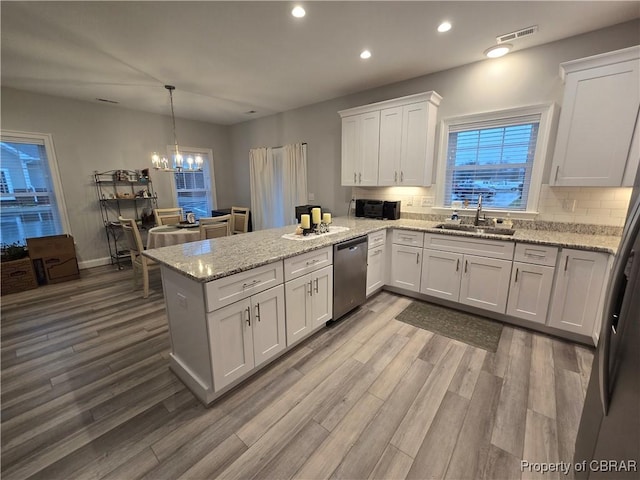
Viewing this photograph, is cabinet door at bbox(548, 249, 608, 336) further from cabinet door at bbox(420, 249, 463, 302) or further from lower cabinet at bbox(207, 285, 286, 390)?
lower cabinet at bbox(207, 285, 286, 390)

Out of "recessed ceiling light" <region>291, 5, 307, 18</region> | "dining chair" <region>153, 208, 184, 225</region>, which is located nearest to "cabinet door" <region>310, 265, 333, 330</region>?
"recessed ceiling light" <region>291, 5, 307, 18</region>

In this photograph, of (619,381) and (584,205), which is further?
(584,205)

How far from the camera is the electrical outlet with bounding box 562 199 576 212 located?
103 inches

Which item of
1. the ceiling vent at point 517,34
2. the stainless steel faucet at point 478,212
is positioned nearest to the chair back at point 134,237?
the stainless steel faucet at point 478,212

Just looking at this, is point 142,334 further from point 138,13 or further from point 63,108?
point 63,108

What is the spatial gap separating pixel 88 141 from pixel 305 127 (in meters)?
3.55

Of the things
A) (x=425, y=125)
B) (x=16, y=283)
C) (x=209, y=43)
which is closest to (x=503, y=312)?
(x=425, y=125)

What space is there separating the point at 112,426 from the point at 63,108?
481cm

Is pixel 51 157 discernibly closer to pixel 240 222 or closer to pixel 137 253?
pixel 137 253

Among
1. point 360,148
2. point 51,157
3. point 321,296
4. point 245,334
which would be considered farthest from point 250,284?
point 51,157

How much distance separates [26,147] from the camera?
12.8ft

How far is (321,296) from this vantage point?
2.44 m

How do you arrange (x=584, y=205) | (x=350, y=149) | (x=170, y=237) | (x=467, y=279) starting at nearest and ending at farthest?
(x=584, y=205) < (x=467, y=279) < (x=170, y=237) < (x=350, y=149)

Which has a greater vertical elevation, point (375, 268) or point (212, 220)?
point (212, 220)
